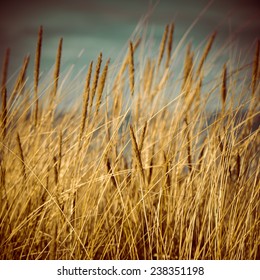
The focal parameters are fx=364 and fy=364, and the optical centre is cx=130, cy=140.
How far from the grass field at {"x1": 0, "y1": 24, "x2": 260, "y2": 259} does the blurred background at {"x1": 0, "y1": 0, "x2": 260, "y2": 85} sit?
0.20ft

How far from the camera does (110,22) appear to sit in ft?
4.24

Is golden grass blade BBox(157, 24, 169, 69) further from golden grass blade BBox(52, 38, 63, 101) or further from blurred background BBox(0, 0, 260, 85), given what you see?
golden grass blade BBox(52, 38, 63, 101)

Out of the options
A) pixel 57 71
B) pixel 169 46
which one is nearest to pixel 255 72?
pixel 169 46

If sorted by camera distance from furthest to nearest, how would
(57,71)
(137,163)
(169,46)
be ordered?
1. (169,46)
2. (57,71)
3. (137,163)

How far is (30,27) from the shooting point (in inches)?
51.0

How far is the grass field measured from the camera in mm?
1030

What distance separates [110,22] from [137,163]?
590 mm

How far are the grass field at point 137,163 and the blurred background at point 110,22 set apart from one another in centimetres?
6

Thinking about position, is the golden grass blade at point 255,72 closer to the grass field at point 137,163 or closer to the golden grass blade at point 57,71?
the grass field at point 137,163

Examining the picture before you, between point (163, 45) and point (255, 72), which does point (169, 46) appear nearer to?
point (163, 45)
